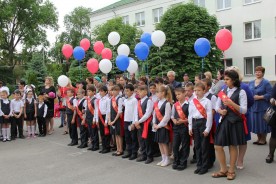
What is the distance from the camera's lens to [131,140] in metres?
7.11

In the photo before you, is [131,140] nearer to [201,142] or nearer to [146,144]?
[146,144]

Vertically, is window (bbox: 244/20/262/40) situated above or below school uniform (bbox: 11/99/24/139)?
above

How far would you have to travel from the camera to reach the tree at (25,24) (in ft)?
144

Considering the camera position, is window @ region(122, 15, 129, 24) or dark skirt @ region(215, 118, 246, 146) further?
window @ region(122, 15, 129, 24)

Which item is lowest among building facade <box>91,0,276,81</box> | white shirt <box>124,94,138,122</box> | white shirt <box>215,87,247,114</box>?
white shirt <box>124,94,138,122</box>

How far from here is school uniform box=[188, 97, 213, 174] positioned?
555 centimetres

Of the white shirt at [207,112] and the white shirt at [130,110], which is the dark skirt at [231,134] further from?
the white shirt at [130,110]

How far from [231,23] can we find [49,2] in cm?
2960

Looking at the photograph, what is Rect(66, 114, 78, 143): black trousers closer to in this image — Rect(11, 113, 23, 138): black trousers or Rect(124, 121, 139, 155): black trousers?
Rect(124, 121, 139, 155): black trousers

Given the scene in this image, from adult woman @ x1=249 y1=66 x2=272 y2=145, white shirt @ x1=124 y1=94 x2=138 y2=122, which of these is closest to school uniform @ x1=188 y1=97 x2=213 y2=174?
white shirt @ x1=124 y1=94 x2=138 y2=122

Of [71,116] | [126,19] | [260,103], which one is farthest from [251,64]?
[71,116]

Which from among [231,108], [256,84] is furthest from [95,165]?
[256,84]

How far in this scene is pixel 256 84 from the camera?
7422 mm

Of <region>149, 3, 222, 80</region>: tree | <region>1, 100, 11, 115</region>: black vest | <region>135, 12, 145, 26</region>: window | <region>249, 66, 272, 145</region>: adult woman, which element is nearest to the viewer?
<region>249, 66, 272, 145</region>: adult woman
